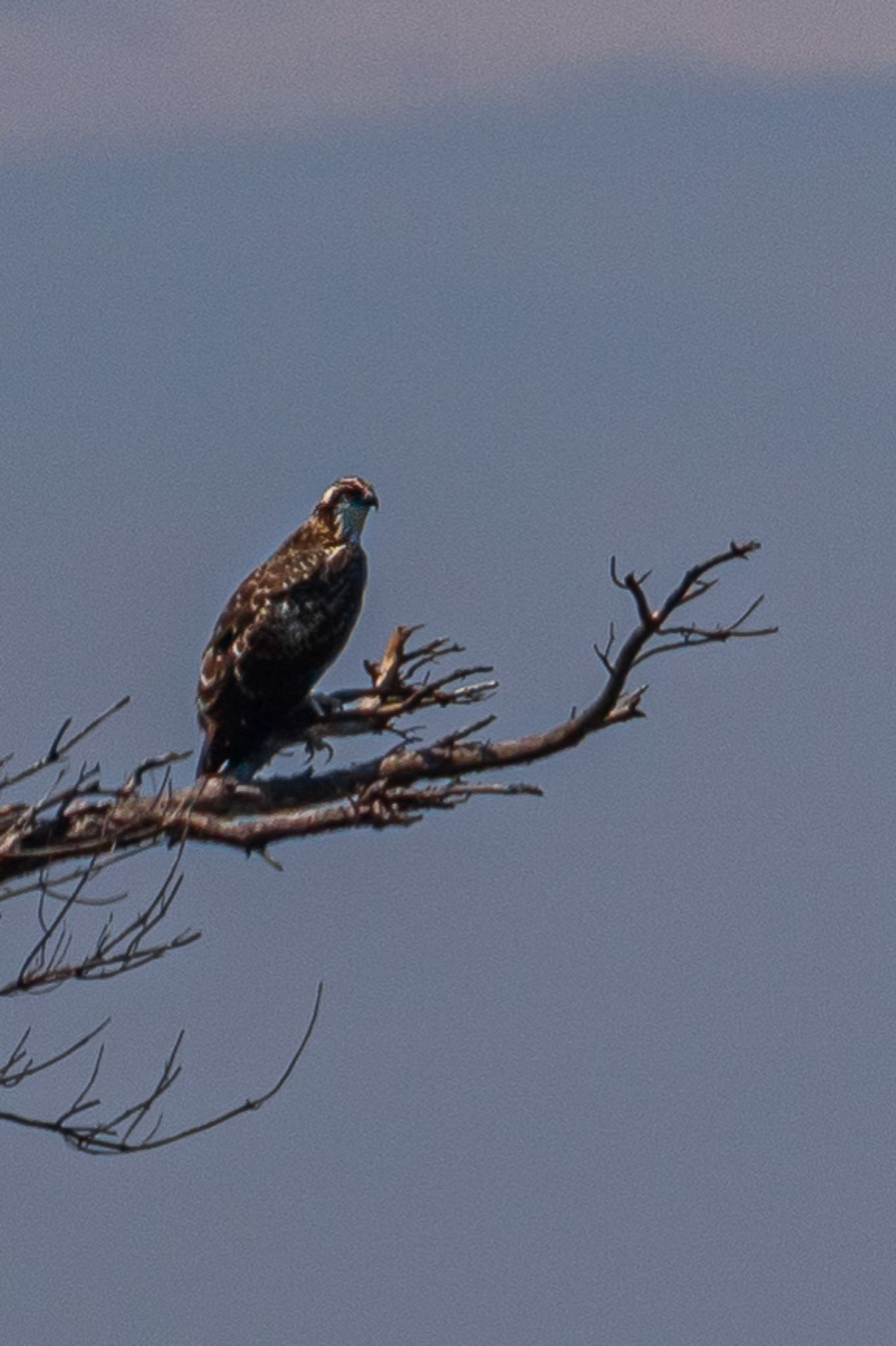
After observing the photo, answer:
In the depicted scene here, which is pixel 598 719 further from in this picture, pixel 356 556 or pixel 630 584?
pixel 356 556

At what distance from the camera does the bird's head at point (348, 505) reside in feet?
44.1

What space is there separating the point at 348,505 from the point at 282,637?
120cm

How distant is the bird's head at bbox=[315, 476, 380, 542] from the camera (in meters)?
13.4

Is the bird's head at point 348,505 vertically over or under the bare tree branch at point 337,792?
over

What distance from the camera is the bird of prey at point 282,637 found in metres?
12.0

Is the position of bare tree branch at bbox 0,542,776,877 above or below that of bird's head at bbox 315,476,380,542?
below

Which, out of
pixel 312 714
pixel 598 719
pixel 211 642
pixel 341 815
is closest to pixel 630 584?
pixel 598 719

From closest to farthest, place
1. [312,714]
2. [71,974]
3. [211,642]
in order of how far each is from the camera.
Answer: [71,974] < [312,714] < [211,642]

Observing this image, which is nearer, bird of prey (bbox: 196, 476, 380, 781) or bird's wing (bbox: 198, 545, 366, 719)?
bird of prey (bbox: 196, 476, 380, 781)

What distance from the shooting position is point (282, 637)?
12516mm

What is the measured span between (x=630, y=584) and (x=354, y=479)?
193 inches

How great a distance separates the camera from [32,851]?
888cm

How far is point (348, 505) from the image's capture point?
44.2 feet

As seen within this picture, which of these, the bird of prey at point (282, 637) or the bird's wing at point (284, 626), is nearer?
the bird of prey at point (282, 637)
